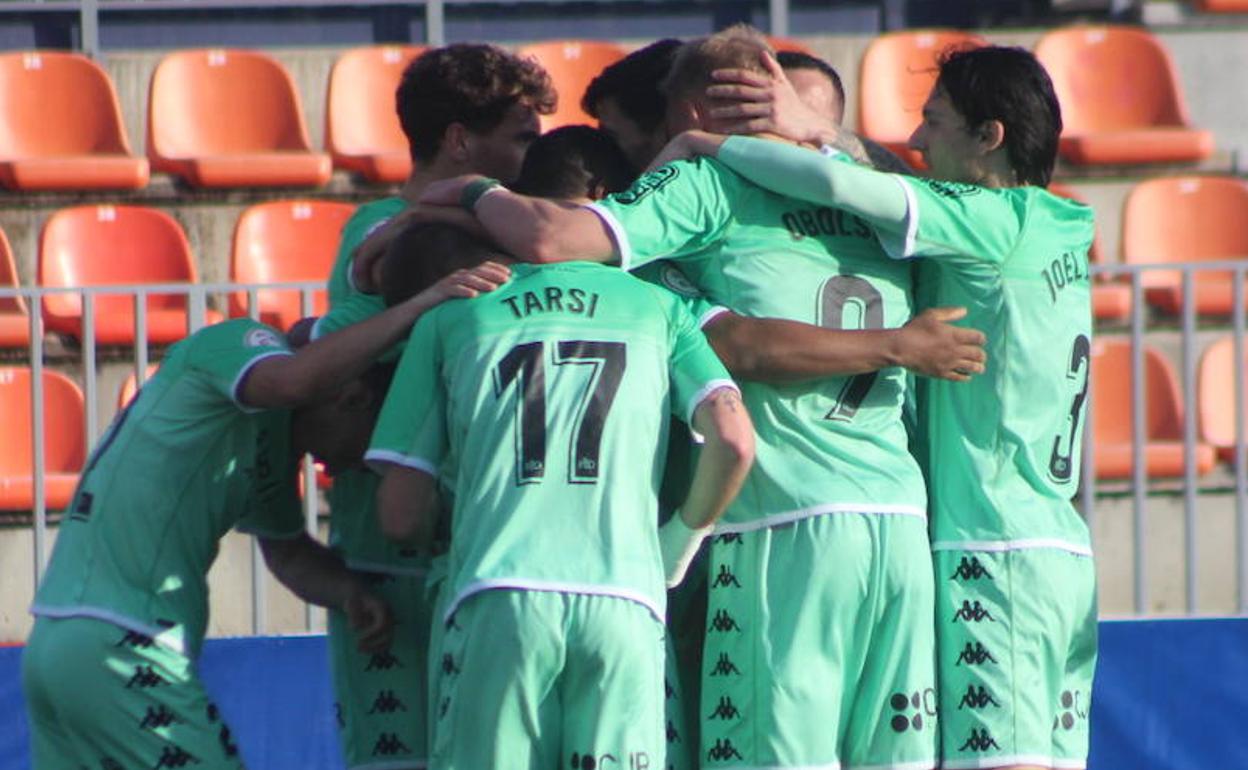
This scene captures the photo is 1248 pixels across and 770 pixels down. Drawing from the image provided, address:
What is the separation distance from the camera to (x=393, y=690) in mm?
4324

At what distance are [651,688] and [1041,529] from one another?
0.89 meters

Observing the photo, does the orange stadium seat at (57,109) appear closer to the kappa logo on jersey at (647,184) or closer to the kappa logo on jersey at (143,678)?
the kappa logo on jersey at (143,678)

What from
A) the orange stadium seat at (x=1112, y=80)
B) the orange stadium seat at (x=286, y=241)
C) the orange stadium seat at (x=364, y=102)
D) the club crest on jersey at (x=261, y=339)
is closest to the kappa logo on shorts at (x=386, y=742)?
the club crest on jersey at (x=261, y=339)

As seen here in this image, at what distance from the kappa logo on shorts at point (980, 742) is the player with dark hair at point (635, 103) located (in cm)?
148

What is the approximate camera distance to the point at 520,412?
369cm

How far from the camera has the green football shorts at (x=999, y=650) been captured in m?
4.05

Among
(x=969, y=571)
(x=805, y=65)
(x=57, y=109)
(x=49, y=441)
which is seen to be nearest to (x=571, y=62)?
(x=57, y=109)

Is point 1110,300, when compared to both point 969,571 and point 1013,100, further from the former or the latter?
point 969,571

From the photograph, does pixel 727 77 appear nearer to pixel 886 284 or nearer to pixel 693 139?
pixel 693 139

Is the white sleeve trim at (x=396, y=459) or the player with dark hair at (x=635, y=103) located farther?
the player with dark hair at (x=635, y=103)

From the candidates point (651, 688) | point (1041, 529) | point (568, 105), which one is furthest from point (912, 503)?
point (568, 105)

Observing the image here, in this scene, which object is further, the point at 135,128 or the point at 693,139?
the point at 135,128

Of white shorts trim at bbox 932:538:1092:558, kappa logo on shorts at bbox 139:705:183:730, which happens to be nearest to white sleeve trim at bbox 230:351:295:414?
kappa logo on shorts at bbox 139:705:183:730

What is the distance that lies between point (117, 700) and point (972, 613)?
5.38ft
